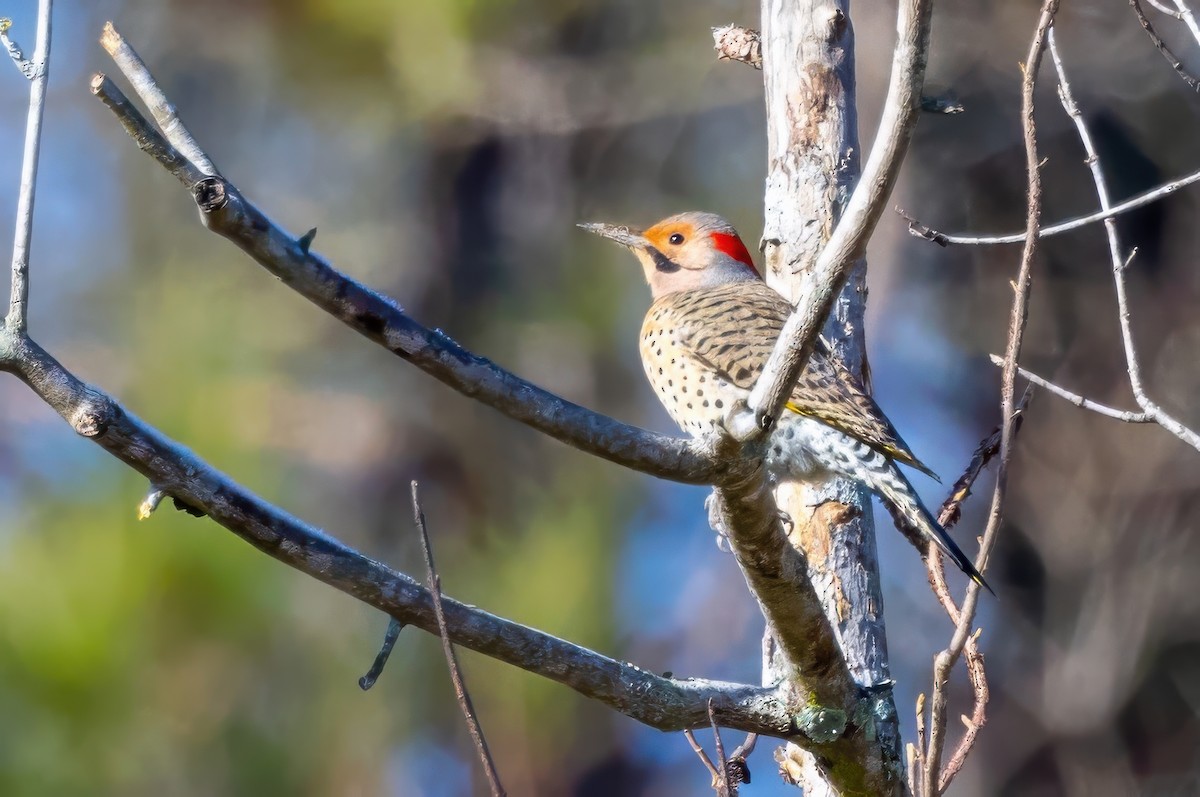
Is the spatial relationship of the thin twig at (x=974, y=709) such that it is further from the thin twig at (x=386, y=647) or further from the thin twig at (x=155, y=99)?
the thin twig at (x=155, y=99)

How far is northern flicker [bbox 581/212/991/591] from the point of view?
3174mm

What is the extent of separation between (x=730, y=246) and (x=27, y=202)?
2.99m

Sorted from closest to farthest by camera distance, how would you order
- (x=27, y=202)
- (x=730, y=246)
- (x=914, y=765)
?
1. (x=27, y=202)
2. (x=914, y=765)
3. (x=730, y=246)

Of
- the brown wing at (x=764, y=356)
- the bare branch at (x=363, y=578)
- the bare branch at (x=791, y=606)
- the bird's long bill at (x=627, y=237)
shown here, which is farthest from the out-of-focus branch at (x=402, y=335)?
the bird's long bill at (x=627, y=237)

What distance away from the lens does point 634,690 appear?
233 cm

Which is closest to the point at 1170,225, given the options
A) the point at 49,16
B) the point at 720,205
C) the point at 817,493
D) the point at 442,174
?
the point at 720,205

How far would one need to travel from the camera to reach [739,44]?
3684 mm

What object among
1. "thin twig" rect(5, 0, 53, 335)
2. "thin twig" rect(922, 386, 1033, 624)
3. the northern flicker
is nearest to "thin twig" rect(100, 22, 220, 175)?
"thin twig" rect(5, 0, 53, 335)

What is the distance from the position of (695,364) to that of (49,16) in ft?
7.00

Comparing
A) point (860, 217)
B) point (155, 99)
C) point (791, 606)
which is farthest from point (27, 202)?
point (791, 606)

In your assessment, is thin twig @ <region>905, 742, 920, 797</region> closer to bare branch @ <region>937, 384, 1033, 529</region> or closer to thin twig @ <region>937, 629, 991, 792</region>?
thin twig @ <region>937, 629, 991, 792</region>

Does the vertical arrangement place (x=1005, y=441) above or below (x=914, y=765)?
above

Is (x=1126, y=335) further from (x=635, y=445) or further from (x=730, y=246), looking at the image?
(x=730, y=246)

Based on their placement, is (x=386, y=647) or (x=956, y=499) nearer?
(x=386, y=647)
